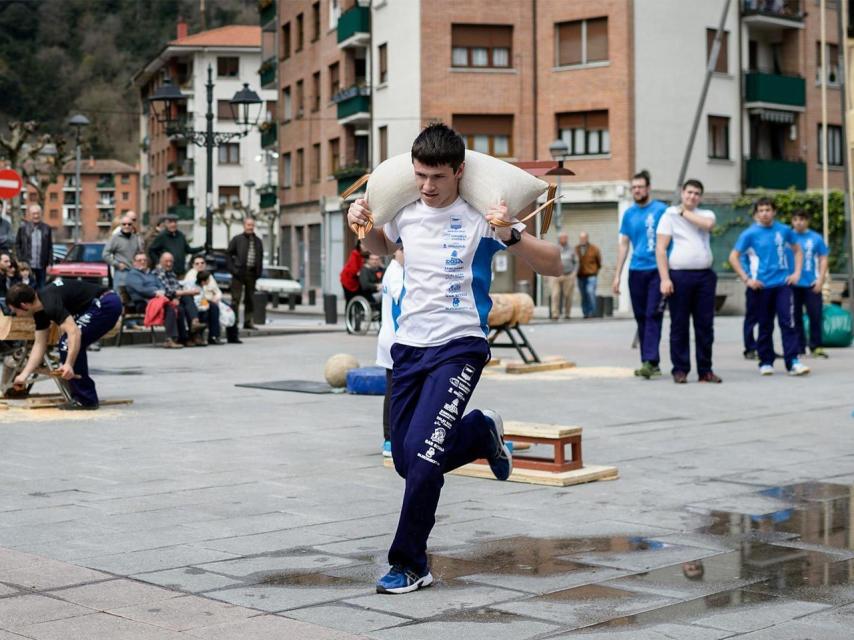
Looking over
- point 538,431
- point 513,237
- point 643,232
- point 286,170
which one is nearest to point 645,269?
point 643,232

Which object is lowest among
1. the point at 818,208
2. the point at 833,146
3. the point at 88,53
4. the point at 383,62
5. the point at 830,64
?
the point at 818,208

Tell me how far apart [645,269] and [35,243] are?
10.5 meters

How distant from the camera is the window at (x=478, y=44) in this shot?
47.8m

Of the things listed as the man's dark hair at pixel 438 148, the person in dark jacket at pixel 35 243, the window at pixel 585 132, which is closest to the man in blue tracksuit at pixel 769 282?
the person in dark jacket at pixel 35 243

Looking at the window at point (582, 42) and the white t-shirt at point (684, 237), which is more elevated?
the window at point (582, 42)

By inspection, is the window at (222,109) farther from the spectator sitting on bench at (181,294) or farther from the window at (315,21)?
the spectator sitting on bench at (181,294)

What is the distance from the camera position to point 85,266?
97.5 feet

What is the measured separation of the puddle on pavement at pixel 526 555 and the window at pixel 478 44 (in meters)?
42.5

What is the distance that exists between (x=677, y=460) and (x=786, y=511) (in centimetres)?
197

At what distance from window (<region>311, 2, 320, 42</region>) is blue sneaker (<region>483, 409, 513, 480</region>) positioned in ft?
178

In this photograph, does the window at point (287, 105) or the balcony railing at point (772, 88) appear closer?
the balcony railing at point (772, 88)

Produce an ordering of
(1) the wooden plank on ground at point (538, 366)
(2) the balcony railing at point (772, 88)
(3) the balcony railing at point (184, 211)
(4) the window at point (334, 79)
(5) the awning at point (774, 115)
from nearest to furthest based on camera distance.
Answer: (1) the wooden plank on ground at point (538, 366), (2) the balcony railing at point (772, 88), (5) the awning at point (774, 115), (4) the window at point (334, 79), (3) the balcony railing at point (184, 211)

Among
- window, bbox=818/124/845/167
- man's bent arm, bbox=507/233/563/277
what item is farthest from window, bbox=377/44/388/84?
man's bent arm, bbox=507/233/563/277

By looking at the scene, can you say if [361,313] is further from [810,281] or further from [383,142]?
[383,142]
